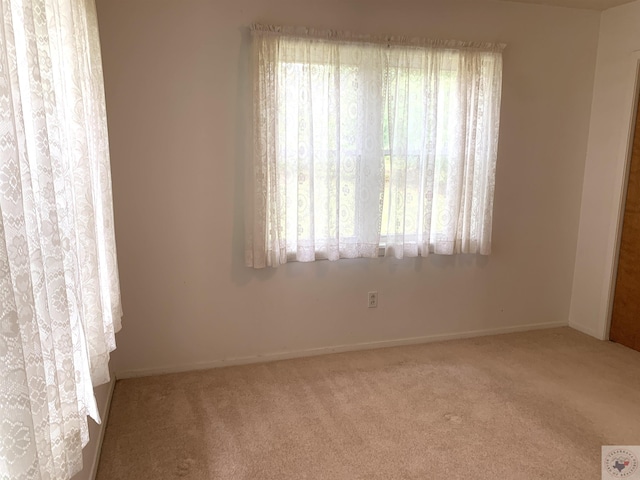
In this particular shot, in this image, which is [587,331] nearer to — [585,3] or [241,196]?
[585,3]

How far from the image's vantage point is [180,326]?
2951 millimetres

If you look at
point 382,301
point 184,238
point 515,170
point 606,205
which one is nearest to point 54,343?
point 184,238

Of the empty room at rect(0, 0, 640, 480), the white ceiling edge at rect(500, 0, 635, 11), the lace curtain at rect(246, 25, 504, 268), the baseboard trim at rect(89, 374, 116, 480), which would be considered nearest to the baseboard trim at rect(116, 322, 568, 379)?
the empty room at rect(0, 0, 640, 480)

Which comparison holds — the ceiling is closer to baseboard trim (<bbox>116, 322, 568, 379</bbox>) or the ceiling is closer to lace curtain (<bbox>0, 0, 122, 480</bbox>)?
baseboard trim (<bbox>116, 322, 568, 379</bbox>)

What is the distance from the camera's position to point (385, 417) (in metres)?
2.46

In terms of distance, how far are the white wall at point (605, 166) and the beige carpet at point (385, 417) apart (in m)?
0.51

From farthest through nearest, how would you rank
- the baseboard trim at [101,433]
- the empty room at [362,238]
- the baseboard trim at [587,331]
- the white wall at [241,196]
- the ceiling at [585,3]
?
1. the baseboard trim at [587,331]
2. the ceiling at [585,3]
3. the white wall at [241,196]
4. the empty room at [362,238]
5. the baseboard trim at [101,433]

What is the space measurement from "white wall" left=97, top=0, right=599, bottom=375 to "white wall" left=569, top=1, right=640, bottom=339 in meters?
0.08

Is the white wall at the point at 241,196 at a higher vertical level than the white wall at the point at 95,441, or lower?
higher

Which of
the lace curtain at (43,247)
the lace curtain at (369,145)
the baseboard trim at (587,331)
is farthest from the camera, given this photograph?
the baseboard trim at (587,331)

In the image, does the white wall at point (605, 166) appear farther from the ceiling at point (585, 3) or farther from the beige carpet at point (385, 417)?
the beige carpet at point (385, 417)

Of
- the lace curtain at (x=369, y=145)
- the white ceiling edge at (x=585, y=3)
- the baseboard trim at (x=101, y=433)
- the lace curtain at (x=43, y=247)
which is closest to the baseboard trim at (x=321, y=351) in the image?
the baseboard trim at (x=101, y=433)

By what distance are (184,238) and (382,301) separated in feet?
4.74

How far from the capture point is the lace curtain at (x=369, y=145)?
9.18 ft
